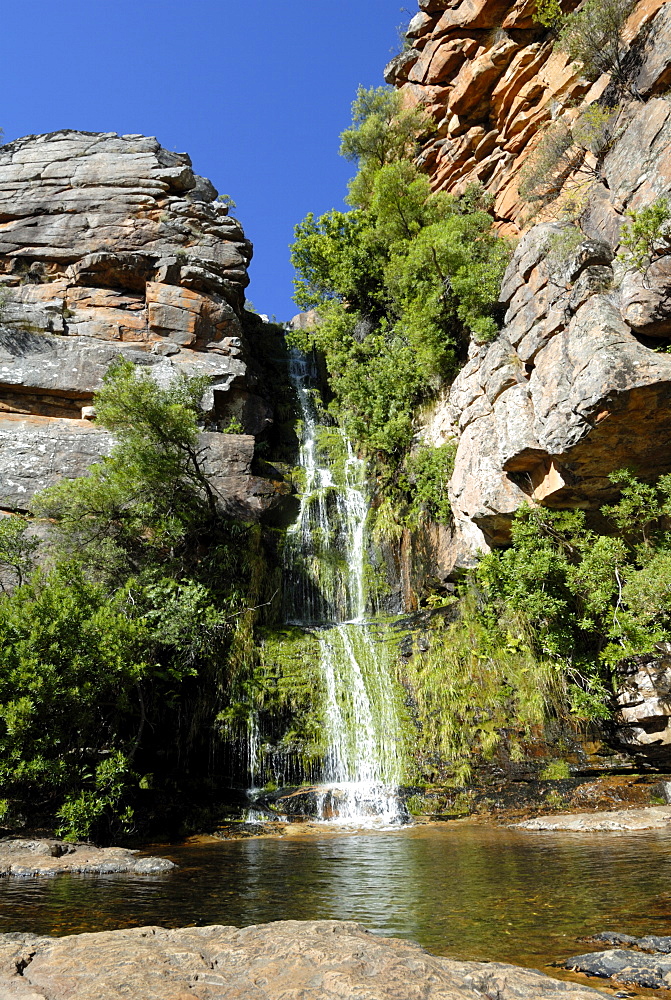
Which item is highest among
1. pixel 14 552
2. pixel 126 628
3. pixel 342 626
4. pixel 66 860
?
pixel 14 552

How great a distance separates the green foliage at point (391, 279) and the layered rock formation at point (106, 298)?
358 centimetres

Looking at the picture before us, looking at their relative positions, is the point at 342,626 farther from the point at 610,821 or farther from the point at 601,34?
the point at 601,34

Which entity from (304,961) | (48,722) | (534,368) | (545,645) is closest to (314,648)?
(545,645)

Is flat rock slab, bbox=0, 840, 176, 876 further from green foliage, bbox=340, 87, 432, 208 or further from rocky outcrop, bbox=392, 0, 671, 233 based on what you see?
green foliage, bbox=340, 87, 432, 208

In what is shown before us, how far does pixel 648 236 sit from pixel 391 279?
40.0 ft

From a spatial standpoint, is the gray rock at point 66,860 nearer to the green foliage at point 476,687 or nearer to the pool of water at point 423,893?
the pool of water at point 423,893

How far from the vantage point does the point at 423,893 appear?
5.50 m

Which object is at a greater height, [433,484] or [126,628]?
[433,484]

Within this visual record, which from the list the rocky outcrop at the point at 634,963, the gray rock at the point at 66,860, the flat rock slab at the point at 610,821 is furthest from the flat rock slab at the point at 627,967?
the flat rock slab at the point at 610,821

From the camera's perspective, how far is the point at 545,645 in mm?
12586

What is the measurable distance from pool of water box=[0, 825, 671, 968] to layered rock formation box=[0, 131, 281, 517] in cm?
1037

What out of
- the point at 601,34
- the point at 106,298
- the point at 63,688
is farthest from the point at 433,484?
the point at 106,298

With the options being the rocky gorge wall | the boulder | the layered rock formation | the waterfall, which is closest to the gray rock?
the waterfall

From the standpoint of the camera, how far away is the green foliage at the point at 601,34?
15.5 meters
